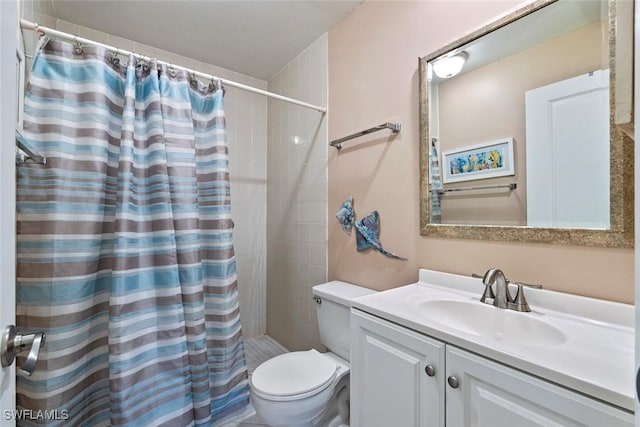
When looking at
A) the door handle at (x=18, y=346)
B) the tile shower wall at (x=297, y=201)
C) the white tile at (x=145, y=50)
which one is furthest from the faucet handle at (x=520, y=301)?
the white tile at (x=145, y=50)

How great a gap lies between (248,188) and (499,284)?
2.06m

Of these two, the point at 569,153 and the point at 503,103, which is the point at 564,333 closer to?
the point at 569,153

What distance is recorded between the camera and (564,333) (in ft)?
2.65

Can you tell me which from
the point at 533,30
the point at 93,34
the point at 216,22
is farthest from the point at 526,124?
the point at 93,34

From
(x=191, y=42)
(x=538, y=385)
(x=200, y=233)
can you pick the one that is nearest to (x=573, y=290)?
(x=538, y=385)

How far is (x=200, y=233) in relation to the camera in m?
1.62

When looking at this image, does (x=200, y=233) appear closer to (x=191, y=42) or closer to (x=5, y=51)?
(x=5, y=51)

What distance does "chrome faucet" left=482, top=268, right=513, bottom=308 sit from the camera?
3.26 feet

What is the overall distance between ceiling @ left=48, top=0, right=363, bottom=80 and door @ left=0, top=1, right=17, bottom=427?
57.6 inches

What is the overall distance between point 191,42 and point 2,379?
2.25m

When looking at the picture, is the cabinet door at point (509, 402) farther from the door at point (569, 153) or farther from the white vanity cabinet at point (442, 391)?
the door at point (569, 153)

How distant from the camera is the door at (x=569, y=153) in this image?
0.90m

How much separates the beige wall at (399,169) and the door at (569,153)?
0.13 meters

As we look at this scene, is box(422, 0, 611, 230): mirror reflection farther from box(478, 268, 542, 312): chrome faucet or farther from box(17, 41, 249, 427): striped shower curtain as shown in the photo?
box(17, 41, 249, 427): striped shower curtain
